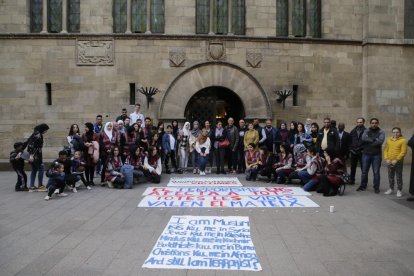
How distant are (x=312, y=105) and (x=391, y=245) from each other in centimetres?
1154

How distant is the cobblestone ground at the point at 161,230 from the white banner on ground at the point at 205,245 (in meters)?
0.17

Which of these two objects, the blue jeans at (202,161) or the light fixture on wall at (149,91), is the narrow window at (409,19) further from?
the light fixture on wall at (149,91)

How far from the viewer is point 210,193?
10.6m

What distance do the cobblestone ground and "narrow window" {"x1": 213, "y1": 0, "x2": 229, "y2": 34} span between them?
9.73 metres

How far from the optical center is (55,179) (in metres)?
10.1

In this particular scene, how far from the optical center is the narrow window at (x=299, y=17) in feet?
58.4

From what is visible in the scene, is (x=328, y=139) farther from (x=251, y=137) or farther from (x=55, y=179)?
(x=55, y=179)

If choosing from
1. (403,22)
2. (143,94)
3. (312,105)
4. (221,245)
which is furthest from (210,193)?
(403,22)

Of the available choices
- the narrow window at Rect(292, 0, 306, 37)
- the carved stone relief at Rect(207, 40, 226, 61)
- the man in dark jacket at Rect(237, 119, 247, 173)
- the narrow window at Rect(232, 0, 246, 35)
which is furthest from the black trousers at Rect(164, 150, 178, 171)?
the narrow window at Rect(292, 0, 306, 37)

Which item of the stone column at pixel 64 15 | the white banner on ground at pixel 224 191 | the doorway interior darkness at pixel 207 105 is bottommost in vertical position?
the white banner on ground at pixel 224 191

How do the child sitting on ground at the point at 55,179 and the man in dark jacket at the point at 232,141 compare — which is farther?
the man in dark jacket at the point at 232,141

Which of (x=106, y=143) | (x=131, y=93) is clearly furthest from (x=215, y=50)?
(x=106, y=143)

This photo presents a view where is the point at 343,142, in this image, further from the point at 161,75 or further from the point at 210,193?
the point at 161,75

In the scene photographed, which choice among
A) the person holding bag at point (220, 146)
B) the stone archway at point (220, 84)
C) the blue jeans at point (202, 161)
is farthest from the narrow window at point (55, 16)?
the blue jeans at point (202, 161)
